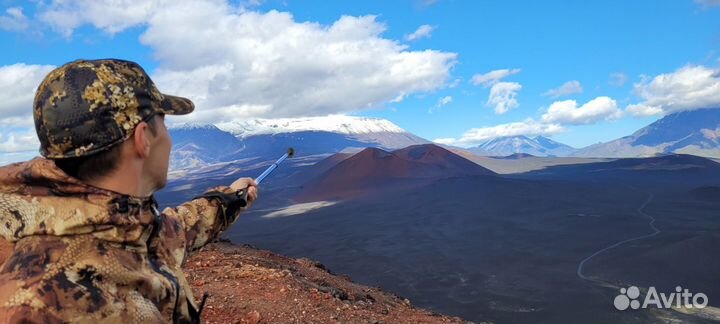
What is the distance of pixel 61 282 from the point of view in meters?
1.19

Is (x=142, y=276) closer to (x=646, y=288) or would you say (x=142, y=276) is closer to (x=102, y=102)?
(x=102, y=102)

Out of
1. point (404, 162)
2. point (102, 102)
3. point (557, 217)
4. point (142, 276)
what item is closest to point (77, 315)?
point (142, 276)

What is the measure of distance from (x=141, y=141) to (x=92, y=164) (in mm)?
144

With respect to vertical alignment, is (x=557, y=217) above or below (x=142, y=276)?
below

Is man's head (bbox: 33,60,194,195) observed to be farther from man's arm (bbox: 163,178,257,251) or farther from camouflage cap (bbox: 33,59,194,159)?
man's arm (bbox: 163,178,257,251)

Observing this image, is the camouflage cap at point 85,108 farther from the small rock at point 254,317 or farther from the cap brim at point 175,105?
the small rock at point 254,317

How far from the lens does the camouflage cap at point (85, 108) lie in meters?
1.30

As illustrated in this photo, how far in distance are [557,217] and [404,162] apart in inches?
1375

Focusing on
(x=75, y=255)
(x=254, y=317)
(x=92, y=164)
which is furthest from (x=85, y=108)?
(x=254, y=317)

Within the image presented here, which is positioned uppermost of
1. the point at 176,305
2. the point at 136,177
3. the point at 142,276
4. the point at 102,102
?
the point at 102,102

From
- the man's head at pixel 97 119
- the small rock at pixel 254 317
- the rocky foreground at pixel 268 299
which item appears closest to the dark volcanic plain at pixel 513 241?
the rocky foreground at pixel 268 299

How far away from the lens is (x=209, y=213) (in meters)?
2.21

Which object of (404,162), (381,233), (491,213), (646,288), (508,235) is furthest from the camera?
(404,162)

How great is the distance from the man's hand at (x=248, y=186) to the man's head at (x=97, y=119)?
3.13ft
